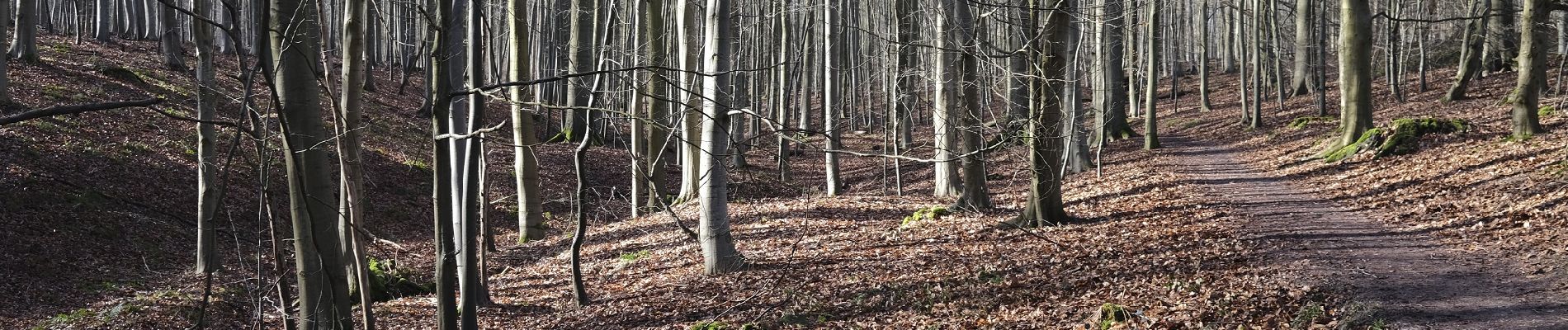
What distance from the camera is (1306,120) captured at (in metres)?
21.9

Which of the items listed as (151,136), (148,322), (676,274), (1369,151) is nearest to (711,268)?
(676,274)

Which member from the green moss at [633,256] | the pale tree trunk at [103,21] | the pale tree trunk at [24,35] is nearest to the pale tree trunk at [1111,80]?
the green moss at [633,256]

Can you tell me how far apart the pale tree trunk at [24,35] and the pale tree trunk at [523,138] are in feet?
42.1

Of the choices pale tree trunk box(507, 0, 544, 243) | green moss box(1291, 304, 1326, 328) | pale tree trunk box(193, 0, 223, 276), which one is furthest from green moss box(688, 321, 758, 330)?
pale tree trunk box(507, 0, 544, 243)

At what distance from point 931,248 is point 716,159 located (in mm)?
2816

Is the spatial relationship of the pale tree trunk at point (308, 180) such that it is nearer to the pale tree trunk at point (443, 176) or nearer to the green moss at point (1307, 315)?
the pale tree trunk at point (443, 176)

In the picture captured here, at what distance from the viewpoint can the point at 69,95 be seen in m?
17.9

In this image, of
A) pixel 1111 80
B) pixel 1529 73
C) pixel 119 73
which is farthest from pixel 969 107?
pixel 119 73

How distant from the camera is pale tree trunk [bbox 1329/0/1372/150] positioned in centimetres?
1526

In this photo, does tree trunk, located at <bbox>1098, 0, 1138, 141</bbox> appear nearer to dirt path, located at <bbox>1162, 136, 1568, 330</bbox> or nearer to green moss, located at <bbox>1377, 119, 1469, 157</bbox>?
green moss, located at <bbox>1377, 119, 1469, 157</bbox>

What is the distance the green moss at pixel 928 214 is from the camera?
39.1 ft

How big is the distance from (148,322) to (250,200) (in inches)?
238

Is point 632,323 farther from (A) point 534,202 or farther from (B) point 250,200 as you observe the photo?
(B) point 250,200

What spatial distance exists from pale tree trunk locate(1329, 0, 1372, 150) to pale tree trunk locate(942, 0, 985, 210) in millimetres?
7083
